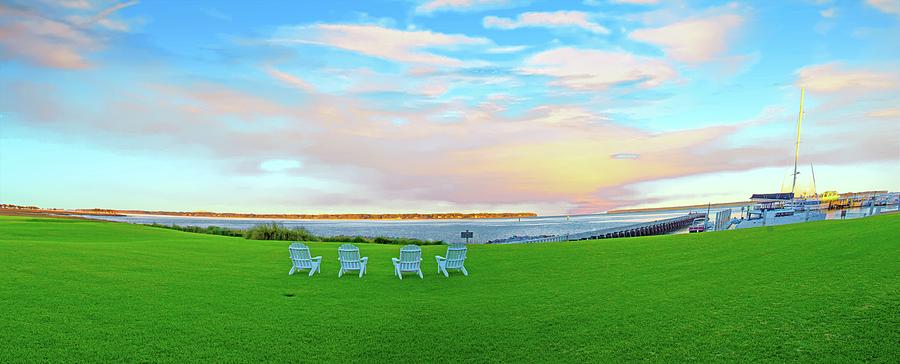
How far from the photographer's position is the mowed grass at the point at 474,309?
8219mm

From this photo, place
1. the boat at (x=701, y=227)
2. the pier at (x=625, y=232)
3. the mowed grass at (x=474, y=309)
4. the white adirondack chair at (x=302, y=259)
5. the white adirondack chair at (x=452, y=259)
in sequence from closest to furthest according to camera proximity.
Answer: the mowed grass at (x=474, y=309) < the white adirondack chair at (x=302, y=259) < the white adirondack chair at (x=452, y=259) < the pier at (x=625, y=232) < the boat at (x=701, y=227)

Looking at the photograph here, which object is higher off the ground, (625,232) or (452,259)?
(452,259)

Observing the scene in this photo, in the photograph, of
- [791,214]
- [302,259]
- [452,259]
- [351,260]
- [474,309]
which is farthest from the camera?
[791,214]

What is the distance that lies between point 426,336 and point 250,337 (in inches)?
119

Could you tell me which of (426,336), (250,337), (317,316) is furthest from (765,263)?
(250,337)

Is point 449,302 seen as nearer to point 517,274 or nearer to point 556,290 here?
point 556,290

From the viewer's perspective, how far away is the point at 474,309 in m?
11.3

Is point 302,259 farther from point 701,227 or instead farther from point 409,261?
point 701,227

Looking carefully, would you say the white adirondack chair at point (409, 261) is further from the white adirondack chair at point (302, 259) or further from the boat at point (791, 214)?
the boat at point (791, 214)

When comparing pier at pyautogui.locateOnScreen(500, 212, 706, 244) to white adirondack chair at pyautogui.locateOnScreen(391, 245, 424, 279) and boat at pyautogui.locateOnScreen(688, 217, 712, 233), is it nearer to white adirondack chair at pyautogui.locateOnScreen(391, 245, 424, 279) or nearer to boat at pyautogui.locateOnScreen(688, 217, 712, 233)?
boat at pyautogui.locateOnScreen(688, 217, 712, 233)

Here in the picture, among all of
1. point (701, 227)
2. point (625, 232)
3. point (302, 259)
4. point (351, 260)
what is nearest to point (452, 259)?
point (351, 260)

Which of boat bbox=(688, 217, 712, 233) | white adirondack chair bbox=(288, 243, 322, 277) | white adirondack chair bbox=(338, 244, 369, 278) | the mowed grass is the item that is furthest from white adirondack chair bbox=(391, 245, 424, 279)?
boat bbox=(688, 217, 712, 233)

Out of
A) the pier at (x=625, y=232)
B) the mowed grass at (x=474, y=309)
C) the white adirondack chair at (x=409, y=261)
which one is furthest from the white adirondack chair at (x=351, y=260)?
the pier at (x=625, y=232)

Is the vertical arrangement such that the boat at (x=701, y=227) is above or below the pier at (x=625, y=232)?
above
